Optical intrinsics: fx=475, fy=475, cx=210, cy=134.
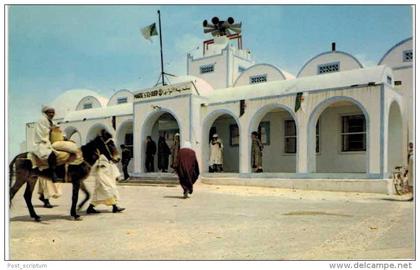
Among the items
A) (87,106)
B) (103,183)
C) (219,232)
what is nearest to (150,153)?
(87,106)

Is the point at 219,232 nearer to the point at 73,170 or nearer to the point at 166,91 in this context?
the point at 73,170

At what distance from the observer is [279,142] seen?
1486 centimetres

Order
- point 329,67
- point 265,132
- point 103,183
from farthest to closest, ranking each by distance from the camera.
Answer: point 265,132, point 329,67, point 103,183

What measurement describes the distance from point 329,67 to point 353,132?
7.12 feet

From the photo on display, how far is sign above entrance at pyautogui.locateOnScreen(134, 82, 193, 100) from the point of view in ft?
47.0

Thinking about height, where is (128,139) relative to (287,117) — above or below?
below

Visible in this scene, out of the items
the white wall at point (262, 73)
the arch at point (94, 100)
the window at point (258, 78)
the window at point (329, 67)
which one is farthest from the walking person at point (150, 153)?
the window at point (329, 67)

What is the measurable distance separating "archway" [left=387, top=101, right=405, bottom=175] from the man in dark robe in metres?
4.72

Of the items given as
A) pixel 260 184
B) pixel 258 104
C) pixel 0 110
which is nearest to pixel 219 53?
pixel 258 104

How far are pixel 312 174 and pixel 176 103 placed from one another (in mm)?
4858

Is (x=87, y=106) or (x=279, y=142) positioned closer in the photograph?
(x=279, y=142)

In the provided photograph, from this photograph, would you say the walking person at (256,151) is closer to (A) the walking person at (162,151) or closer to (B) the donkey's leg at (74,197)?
(A) the walking person at (162,151)

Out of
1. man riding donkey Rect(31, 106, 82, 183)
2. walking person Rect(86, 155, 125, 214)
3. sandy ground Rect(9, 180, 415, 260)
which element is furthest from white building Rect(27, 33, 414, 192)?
sandy ground Rect(9, 180, 415, 260)
